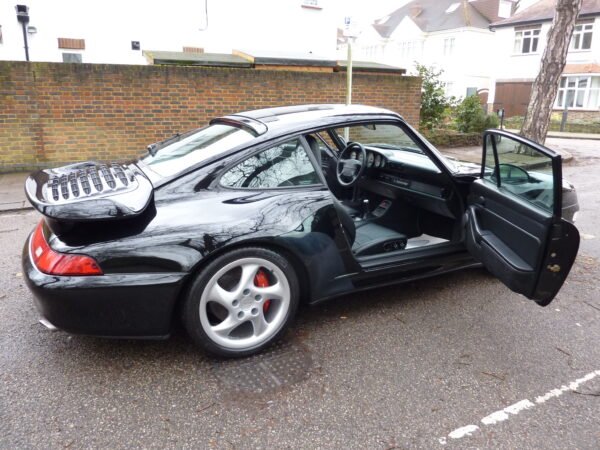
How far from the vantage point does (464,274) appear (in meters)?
3.95

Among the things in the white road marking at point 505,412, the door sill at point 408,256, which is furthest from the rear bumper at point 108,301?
the white road marking at point 505,412

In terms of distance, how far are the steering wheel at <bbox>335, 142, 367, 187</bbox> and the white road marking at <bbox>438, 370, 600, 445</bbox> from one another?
1887 millimetres

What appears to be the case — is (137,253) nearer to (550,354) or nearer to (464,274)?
(550,354)

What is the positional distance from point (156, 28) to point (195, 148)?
12.5m

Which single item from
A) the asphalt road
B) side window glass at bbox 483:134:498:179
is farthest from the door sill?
side window glass at bbox 483:134:498:179

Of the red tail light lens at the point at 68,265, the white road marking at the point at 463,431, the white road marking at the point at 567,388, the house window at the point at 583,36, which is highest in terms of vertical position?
the house window at the point at 583,36

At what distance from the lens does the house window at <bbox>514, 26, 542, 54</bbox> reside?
29031mm

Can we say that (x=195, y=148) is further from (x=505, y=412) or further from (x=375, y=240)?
(x=505, y=412)

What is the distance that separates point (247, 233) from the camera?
2.54 metres

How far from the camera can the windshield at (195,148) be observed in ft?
9.35

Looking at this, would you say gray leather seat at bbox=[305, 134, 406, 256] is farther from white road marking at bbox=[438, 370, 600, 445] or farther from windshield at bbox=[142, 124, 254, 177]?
white road marking at bbox=[438, 370, 600, 445]

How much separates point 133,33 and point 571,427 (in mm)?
14450

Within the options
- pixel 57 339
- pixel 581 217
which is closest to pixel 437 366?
pixel 57 339

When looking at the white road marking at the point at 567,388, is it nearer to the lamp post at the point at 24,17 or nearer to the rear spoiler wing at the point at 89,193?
the rear spoiler wing at the point at 89,193
